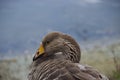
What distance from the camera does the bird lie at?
5.95 m

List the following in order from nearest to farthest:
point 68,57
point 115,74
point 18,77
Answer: point 68,57 < point 115,74 < point 18,77

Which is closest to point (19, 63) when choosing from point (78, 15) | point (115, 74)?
point (115, 74)

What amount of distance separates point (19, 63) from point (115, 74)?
144 inches

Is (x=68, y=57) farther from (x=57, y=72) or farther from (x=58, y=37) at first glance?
(x=57, y=72)

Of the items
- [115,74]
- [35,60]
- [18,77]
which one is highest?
[35,60]

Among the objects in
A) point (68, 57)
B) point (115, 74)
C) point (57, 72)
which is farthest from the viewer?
point (115, 74)

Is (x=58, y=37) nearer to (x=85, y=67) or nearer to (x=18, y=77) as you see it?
(x=85, y=67)

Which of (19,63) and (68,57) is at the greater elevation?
(68,57)

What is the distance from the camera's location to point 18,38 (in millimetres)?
37531

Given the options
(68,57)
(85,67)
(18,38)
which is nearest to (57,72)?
(85,67)

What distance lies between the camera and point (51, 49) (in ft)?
23.5

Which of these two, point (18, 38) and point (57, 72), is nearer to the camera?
point (57, 72)

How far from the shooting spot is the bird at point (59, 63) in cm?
595

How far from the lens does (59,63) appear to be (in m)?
6.37
